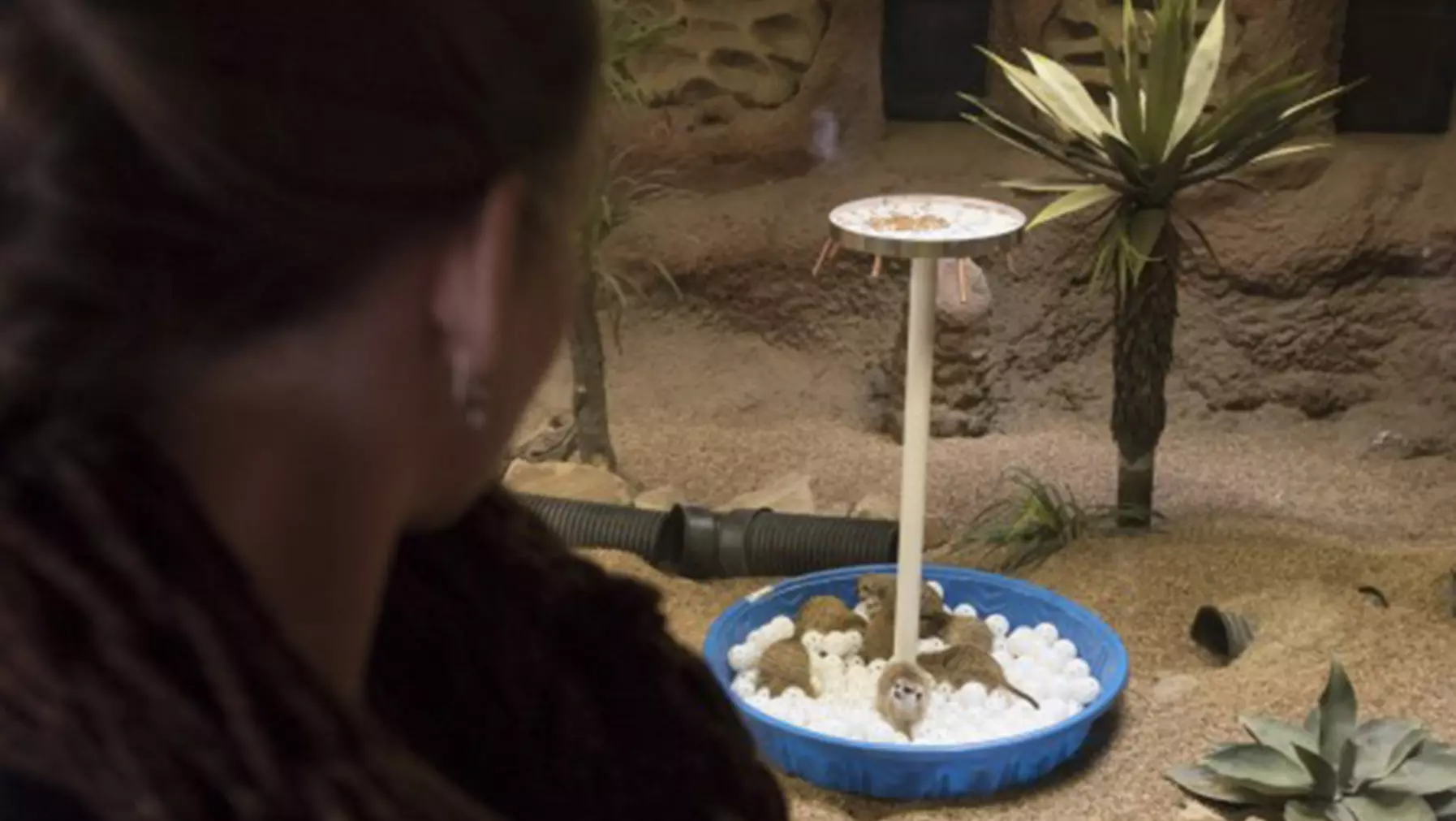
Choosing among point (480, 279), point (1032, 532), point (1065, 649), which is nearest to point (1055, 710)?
point (1065, 649)

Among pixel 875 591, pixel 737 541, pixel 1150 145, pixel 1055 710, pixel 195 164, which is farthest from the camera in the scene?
pixel 737 541

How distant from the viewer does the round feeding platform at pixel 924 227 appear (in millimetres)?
1994

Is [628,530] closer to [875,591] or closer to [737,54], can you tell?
[875,591]

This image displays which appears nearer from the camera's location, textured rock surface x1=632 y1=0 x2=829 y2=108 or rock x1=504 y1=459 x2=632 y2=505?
rock x1=504 y1=459 x2=632 y2=505

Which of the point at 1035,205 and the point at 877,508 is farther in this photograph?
the point at 1035,205

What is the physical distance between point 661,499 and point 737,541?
1.19 ft

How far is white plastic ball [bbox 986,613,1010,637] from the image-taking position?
8.13 feet

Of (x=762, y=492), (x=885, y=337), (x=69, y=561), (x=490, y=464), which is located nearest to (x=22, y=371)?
(x=69, y=561)

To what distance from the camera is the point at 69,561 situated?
50 cm

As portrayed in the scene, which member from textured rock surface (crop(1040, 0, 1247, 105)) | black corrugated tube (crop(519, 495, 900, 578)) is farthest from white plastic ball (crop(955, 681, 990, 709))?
textured rock surface (crop(1040, 0, 1247, 105))

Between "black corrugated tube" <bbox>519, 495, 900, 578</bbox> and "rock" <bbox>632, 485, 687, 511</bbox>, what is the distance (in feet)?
0.52

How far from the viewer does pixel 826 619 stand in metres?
2.44

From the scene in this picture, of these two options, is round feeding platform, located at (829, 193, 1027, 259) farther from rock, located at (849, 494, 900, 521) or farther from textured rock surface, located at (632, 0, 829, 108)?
textured rock surface, located at (632, 0, 829, 108)

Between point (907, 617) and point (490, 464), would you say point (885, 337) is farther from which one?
point (490, 464)
